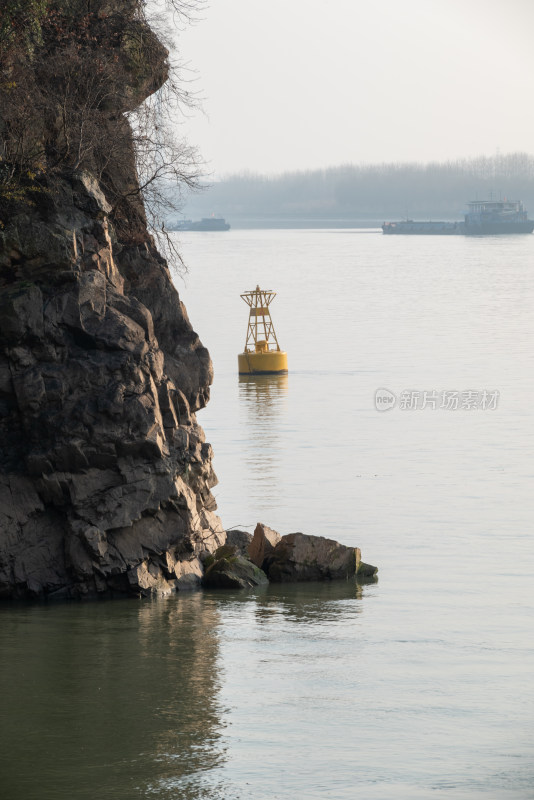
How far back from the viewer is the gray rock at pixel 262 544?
20.1 meters

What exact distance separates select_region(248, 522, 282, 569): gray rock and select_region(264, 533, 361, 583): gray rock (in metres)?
0.19

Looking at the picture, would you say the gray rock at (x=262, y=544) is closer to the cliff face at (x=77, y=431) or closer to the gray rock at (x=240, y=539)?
the gray rock at (x=240, y=539)

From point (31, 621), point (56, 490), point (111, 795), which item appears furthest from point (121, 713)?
point (56, 490)

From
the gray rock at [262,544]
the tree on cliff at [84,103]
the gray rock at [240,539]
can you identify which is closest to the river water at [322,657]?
the gray rock at [262,544]

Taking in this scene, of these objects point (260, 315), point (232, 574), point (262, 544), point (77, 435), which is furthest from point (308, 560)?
point (260, 315)

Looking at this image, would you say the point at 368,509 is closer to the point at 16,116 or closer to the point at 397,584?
the point at 397,584

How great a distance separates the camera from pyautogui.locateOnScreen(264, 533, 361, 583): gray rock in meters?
19.8

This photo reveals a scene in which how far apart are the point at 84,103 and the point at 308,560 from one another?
7758 mm

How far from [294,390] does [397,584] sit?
84.6 feet

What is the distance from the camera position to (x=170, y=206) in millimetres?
22734

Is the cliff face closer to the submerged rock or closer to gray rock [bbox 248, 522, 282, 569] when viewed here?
the submerged rock

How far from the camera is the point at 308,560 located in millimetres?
19812

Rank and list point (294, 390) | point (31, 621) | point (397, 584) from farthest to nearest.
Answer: point (294, 390) → point (397, 584) → point (31, 621)

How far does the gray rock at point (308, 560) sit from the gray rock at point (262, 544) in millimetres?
189
